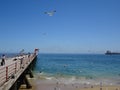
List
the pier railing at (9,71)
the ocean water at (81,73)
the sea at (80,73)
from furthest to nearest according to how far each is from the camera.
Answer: the ocean water at (81,73) < the sea at (80,73) < the pier railing at (9,71)

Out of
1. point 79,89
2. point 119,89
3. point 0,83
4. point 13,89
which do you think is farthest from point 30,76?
point 0,83

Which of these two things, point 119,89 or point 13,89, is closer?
point 13,89

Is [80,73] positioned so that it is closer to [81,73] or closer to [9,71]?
[81,73]

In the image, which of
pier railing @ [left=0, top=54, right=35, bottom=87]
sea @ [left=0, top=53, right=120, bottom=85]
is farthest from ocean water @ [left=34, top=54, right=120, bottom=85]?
pier railing @ [left=0, top=54, right=35, bottom=87]

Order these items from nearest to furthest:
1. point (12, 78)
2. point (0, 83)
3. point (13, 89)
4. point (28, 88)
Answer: point (0, 83) < point (12, 78) < point (13, 89) < point (28, 88)

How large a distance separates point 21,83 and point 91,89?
20.7 feet

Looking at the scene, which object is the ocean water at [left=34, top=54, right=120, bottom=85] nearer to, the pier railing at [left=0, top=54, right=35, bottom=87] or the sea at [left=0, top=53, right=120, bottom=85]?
the sea at [left=0, top=53, right=120, bottom=85]

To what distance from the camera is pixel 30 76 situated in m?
28.3

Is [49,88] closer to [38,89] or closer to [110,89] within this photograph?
[38,89]

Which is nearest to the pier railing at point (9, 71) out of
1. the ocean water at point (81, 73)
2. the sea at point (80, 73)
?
the sea at point (80, 73)

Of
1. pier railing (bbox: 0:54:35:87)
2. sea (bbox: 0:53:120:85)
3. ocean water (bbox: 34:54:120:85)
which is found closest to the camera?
pier railing (bbox: 0:54:35:87)

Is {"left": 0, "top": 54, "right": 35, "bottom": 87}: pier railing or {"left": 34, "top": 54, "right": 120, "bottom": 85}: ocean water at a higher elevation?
{"left": 0, "top": 54, "right": 35, "bottom": 87}: pier railing

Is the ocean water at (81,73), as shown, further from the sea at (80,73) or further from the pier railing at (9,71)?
the pier railing at (9,71)

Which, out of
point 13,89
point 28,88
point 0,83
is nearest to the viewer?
point 0,83
